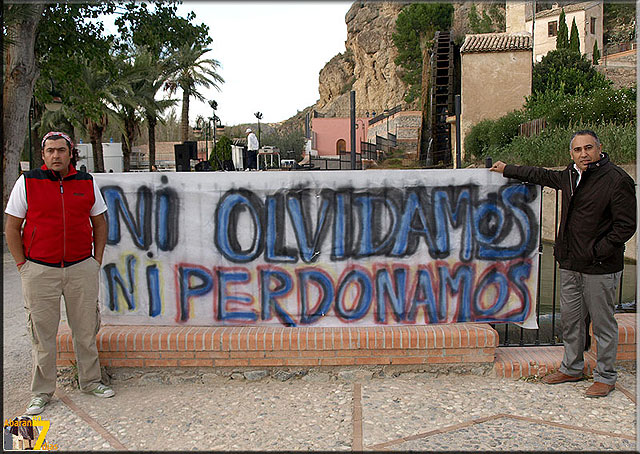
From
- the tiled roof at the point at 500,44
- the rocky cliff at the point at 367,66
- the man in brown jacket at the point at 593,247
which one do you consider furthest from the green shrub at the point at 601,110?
the rocky cliff at the point at 367,66

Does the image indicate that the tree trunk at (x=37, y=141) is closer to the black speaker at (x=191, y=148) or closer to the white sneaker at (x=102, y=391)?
the black speaker at (x=191, y=148)

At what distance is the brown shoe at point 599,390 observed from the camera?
3.75 m

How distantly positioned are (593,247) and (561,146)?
11.2 metres

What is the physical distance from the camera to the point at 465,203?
4.32 meters

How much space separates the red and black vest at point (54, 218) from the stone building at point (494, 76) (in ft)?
77.3

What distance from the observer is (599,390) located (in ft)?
12.3

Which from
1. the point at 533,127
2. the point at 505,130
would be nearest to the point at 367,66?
the point at 505,130

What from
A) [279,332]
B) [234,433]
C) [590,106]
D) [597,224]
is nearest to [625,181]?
[597,224]

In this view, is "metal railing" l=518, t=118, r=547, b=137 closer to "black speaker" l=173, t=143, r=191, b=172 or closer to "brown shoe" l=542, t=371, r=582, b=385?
"black speaker" l=173, t=143, r=191, b=172

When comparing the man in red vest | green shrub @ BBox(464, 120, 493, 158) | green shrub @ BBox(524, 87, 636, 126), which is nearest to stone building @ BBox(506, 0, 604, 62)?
green shrub @ BBox(464, 120, 493, 158)

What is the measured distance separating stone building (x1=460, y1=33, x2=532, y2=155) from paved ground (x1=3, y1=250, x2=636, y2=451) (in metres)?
22.9

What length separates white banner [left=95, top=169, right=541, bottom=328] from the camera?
4.31 m

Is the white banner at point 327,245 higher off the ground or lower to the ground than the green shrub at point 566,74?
lower

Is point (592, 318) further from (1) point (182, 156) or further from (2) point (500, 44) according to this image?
(2) point (500, 44)
